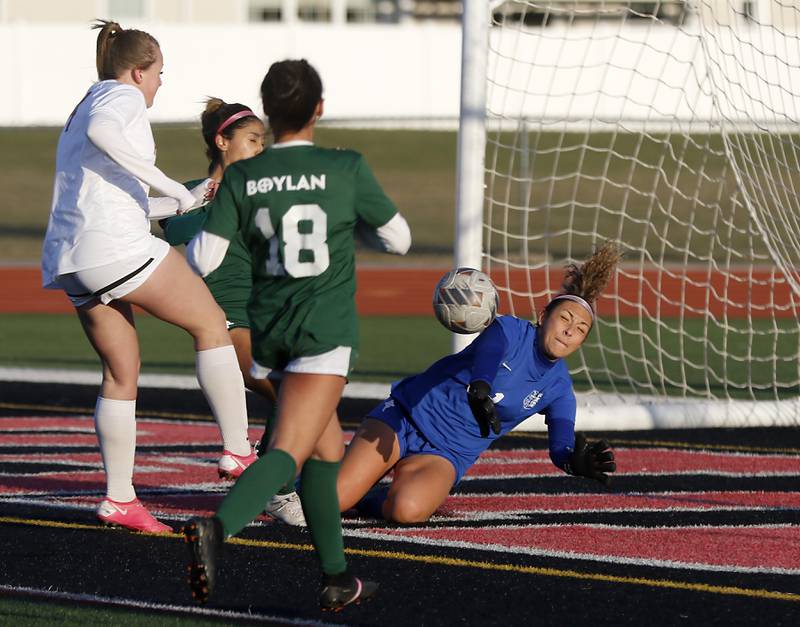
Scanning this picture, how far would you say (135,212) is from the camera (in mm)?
6184

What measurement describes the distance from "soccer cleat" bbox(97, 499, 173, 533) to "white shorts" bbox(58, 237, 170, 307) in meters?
0.88

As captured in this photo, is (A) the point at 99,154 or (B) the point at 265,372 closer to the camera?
(B) the point at 265,372

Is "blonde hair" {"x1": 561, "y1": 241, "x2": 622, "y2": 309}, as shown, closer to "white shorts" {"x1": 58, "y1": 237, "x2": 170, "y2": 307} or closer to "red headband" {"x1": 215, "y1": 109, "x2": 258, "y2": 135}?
"red headband" {"x1": 215, "y1": 109, "x2": 258, "y2": 135}

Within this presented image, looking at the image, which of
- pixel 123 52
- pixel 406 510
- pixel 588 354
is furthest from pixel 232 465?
pixel 588 354

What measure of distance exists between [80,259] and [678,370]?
764 cm

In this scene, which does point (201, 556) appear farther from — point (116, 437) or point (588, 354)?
point (588, 354)

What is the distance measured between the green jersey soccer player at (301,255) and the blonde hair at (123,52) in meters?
1.41

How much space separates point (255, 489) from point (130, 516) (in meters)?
1.77

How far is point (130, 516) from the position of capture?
21.1 ft

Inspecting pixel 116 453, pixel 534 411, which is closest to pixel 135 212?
pixel 116 453

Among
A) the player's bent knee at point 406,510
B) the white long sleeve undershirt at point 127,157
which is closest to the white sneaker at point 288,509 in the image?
the player's bent knee at point 406,510

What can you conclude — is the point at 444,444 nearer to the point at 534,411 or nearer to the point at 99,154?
the point at 534,411

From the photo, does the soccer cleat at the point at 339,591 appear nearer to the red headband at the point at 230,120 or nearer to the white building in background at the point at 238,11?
the red headband at the point at 230,120

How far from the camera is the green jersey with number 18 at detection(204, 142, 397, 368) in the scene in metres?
4.92
